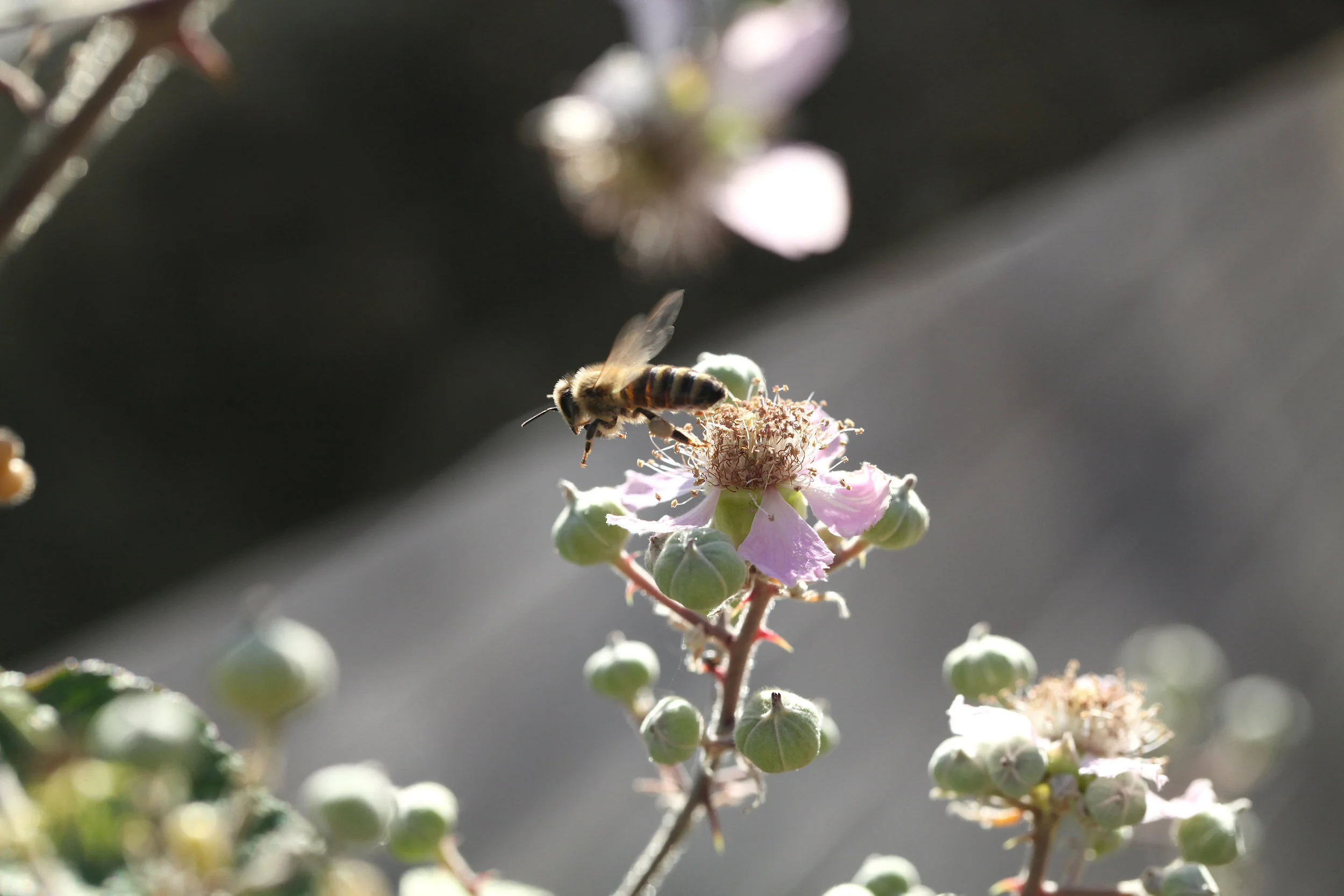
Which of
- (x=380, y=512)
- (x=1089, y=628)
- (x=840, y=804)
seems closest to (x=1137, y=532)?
(x=1089, y=628)

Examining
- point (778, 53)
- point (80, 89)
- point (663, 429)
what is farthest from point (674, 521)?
point (778, 53)

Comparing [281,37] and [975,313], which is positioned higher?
[975,313]

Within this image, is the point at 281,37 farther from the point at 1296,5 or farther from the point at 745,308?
the point at 1296,5

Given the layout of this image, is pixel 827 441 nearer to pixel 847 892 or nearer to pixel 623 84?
pixel 847 892

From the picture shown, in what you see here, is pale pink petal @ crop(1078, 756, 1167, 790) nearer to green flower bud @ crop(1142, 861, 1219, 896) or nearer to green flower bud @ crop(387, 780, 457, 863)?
green flower bud @ crop(1142, 861, 1219, 896)

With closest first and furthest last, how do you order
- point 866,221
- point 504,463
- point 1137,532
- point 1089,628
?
point 866,221 < point 504,463 < point 1089,628 < point 1137,532

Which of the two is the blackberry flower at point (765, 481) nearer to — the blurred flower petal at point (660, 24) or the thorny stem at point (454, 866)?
the thorny stem at point (454, 866)
